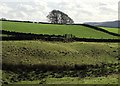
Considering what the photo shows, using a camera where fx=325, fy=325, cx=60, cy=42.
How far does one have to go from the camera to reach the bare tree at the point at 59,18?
529 feet

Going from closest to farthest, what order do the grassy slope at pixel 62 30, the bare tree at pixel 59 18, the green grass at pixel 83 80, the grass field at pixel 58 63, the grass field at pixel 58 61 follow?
the green grass at pixel 83 80 → the grass field at pixel 58 61 → the grass field at pixel 58 63 → the grassy slope at pixel 62 30 → the bare tree at pixel 59 18

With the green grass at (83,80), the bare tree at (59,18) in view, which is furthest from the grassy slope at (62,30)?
the bare tree at (59,18)

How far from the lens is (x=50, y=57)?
55.8 m

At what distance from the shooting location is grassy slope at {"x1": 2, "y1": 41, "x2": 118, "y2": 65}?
53.9m

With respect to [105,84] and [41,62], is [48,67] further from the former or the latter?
[105,84]

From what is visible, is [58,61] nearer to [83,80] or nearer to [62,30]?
[83,80]

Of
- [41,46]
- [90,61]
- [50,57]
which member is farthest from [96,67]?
[41,46]

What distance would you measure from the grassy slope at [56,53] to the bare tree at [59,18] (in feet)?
311

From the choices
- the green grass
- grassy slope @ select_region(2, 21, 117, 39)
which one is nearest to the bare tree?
grassy slope @ select_region(2, 21, 117, 39)

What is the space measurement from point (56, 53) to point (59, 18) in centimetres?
10548

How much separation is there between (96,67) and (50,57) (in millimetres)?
8076

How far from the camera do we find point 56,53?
57.8 m

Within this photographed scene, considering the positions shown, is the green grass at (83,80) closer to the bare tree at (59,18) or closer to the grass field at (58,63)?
the grass field at (58,63)

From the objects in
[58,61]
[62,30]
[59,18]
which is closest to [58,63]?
[58,61]
